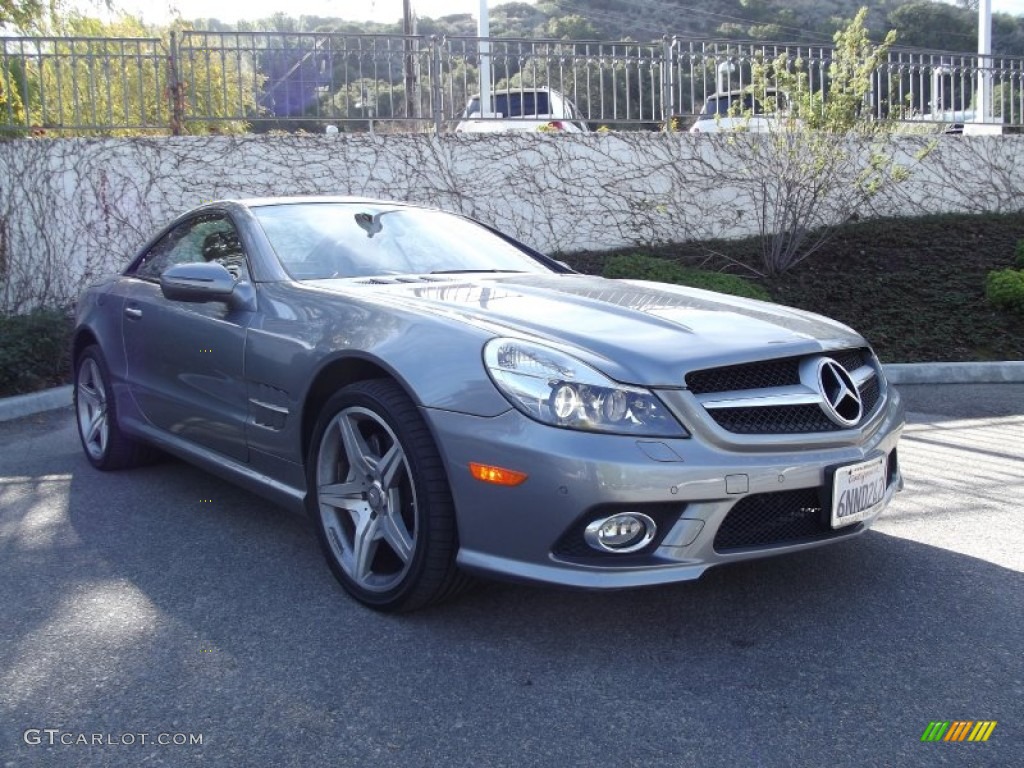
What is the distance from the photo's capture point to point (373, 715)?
105 inches

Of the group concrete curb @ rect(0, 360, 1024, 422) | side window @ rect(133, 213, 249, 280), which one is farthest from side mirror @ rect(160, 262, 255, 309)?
concrete curb @ rect(0, 360, 1024, 422)

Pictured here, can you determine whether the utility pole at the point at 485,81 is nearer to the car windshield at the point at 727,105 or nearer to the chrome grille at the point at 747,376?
the car windshield at the point at 727,105

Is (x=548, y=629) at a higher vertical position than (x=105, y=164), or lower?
lower

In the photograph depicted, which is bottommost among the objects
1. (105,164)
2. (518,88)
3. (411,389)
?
(411,389)

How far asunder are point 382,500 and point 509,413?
A: 653 millimetres

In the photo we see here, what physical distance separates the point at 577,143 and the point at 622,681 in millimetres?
8801

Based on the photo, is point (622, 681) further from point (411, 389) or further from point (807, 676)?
point (411, 389)

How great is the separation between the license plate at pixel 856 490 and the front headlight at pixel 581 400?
559mm

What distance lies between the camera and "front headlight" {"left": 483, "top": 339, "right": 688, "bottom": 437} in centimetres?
286

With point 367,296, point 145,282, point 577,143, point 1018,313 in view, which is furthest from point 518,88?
point 367,296

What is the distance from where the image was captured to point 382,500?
3.31 metres

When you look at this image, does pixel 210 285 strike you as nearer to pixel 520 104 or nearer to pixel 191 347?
pixel 191 347

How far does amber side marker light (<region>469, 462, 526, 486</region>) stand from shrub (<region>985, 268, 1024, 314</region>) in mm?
7687

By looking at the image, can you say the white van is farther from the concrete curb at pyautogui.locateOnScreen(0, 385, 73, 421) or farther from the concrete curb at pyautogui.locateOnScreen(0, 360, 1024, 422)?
the concrete curb at pyautogui.locateOnScreen(0, 385, 73, 421)
